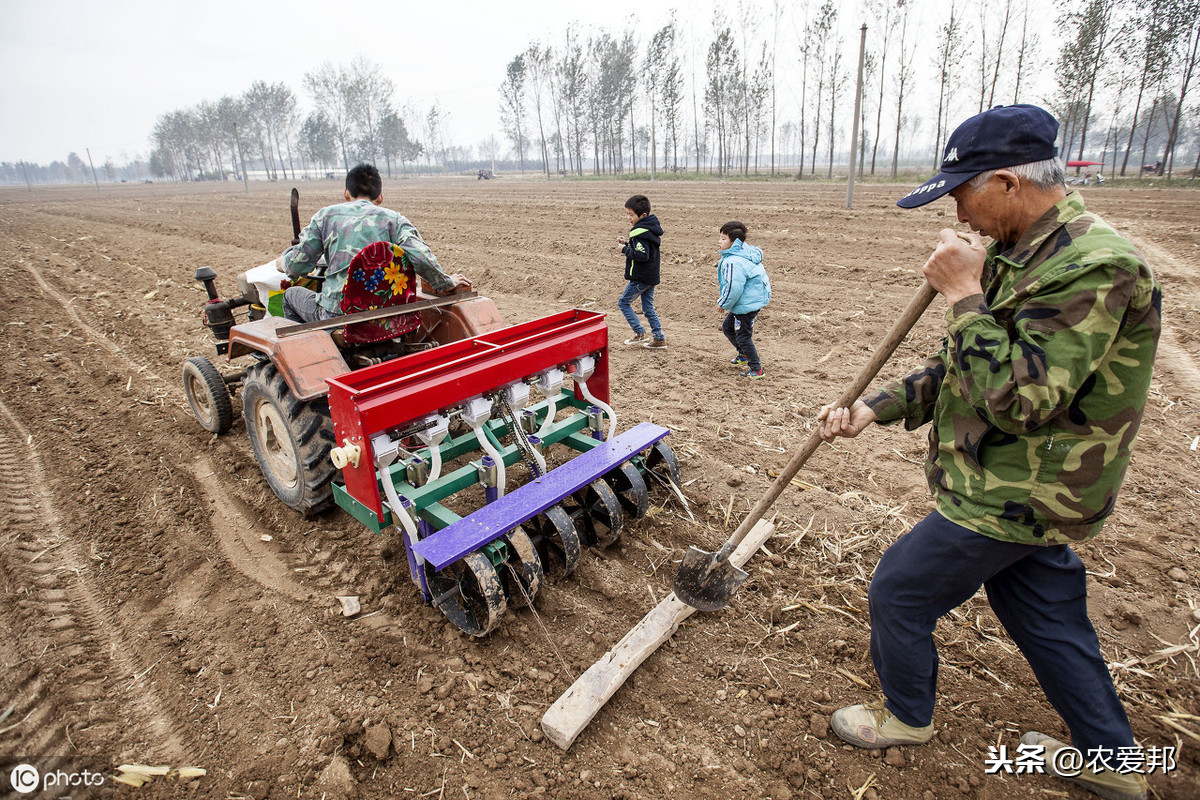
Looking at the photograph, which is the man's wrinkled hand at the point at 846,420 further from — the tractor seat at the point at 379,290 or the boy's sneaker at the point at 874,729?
the tractor seat at the point at 379,290

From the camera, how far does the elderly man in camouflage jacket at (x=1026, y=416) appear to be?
4.94 feet

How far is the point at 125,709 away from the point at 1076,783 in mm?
3730

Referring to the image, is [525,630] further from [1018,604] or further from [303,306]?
[303,306]

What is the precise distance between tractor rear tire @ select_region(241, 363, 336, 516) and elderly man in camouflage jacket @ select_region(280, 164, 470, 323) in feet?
2.22

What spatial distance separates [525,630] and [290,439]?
190 centimetres

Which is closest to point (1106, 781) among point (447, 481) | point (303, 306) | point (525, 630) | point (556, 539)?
point (525, 630)

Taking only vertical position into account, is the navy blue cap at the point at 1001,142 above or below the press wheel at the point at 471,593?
above

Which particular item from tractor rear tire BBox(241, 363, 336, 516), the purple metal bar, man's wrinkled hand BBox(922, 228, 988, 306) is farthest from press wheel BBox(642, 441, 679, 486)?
man's wrinkled hand BBox(922, 228, 988, 306)

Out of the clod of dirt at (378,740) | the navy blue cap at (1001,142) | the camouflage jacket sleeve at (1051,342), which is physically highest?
the navy blue cap at (1001,142)

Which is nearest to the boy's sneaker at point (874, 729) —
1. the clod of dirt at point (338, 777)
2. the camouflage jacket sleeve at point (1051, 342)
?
the camouflage jacket sleeve at point (1051, 342)

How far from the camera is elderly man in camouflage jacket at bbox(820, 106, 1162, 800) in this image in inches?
59.3

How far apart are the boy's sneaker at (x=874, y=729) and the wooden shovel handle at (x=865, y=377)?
0.76m

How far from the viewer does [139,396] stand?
19.3 feet

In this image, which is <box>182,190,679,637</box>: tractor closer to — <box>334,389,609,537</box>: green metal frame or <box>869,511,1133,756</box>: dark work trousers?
<box>334,389,609,537</box>: green metal frame
